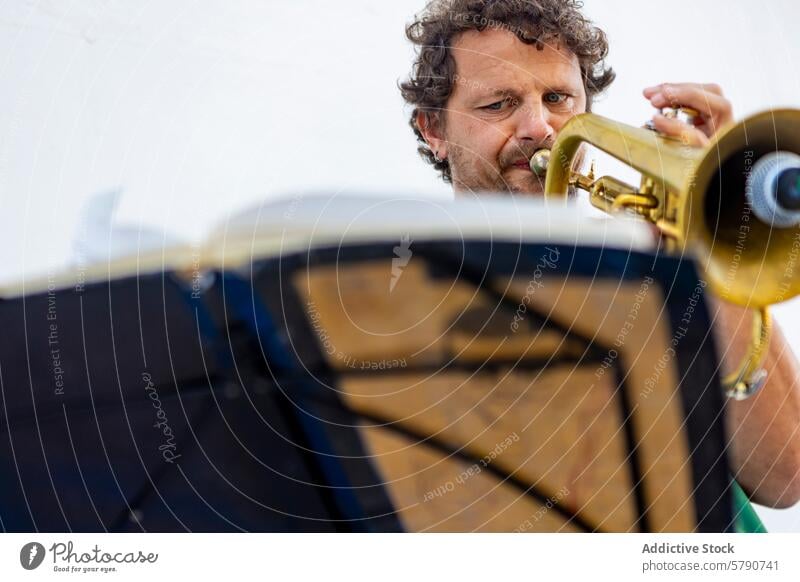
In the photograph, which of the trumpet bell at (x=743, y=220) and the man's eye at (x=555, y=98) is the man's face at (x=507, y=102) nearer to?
the man's eye at (x=555, y=98)

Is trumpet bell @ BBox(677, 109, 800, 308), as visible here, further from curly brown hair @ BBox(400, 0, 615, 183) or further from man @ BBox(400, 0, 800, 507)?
curly brown hair @ BBox(400, 0, 615, 183)

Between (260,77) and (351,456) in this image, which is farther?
(260,77)

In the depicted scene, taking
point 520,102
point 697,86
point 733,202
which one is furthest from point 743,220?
point 520,102

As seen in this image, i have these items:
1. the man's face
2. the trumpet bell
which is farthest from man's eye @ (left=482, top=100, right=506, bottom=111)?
the trumpet bell

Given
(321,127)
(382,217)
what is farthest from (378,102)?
(382,217)

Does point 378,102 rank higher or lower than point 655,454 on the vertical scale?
higher

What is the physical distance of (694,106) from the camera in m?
0.84

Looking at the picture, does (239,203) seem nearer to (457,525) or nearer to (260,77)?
(260,77)

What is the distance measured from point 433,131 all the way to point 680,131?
0.24 metres

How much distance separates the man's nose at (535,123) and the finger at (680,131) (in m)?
0.16

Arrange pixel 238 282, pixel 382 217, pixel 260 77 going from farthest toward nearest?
pixel 260 77 < pixel 382 217 < pixel 238 282

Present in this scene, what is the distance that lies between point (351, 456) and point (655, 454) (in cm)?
25

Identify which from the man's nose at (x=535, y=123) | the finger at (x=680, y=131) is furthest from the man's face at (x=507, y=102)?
the finger at (x=680, y=131)

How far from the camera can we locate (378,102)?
90cm
